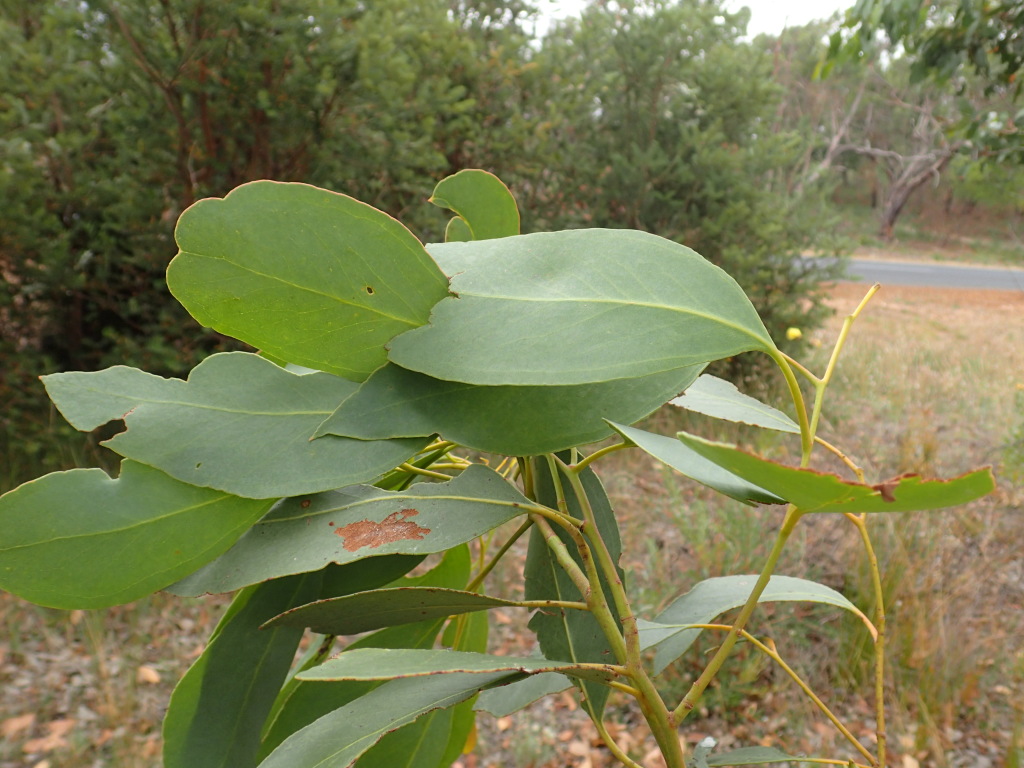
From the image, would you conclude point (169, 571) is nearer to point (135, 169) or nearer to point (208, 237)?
point (208, 237)

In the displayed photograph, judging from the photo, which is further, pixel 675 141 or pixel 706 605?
pixel 675 141

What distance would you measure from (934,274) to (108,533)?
12.6m

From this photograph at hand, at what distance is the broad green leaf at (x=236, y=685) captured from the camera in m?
0.33

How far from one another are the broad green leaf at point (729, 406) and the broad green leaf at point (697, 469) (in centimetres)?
4

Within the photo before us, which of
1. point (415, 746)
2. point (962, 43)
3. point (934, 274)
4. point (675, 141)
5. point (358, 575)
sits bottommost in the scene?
point (934, 274)

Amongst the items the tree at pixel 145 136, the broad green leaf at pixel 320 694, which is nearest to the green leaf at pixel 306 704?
the broad green leaf at pixel 320 694

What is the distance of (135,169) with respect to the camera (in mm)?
2229

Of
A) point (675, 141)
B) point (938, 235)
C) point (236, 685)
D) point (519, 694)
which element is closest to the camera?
point (236, 685)

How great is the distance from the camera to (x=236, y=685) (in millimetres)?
341

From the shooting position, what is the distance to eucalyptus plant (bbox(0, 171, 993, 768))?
0.86ft

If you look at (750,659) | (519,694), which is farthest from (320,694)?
(750,659)

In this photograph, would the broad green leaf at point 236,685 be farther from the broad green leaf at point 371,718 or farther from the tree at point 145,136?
the tree at point 145,136

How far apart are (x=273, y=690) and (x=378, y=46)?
7.66 ft

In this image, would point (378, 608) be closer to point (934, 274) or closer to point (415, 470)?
point (415, 470)
